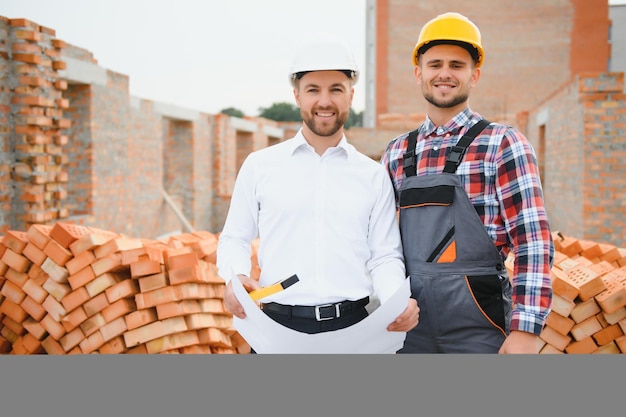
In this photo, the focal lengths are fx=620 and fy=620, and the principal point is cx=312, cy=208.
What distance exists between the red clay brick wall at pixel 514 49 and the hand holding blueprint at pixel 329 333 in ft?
66.1

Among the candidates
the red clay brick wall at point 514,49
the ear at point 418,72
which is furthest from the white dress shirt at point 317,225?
the red clay brick wall at point 514,49

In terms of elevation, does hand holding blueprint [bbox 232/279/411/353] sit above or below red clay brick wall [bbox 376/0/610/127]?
below

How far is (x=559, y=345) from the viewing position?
403cm

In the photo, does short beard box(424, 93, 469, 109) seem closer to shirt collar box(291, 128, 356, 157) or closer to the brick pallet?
shirt collar box(291, 128, 356, 157)

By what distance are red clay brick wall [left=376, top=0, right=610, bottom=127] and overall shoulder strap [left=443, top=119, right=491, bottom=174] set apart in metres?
19.6

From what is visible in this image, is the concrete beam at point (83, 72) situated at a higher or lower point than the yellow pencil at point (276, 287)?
higher

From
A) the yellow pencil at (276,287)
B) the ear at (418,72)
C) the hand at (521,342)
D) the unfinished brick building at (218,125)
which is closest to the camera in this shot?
the yellow pencil at (276,287)

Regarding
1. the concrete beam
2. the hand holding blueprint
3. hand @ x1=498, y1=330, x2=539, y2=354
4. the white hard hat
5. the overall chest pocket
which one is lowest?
hand @ x1=498, y1=330, x2=539, y2=354

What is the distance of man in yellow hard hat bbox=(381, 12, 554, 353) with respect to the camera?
2.09 meters

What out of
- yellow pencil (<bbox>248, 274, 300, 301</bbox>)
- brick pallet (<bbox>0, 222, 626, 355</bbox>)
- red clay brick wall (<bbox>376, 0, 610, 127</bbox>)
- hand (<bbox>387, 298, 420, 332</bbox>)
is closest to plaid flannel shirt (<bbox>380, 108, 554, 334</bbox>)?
hand (<bbox>387, 298, 420, 332</bbox>)

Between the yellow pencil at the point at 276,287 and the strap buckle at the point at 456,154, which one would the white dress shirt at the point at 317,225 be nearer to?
the yellow pencil at the point at 276,287

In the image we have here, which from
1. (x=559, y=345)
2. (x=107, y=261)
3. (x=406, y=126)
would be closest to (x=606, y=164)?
(x=559, y=345)

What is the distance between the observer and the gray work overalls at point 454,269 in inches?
85.8

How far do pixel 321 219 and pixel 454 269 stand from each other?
0.52m
